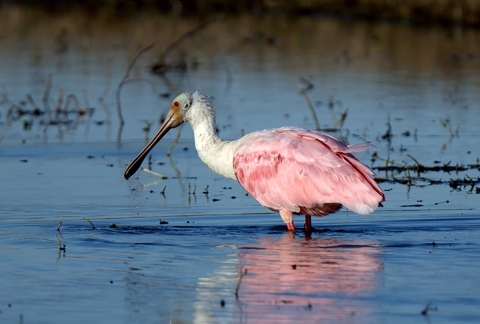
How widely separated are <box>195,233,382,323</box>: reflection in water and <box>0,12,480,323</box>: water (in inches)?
0.7

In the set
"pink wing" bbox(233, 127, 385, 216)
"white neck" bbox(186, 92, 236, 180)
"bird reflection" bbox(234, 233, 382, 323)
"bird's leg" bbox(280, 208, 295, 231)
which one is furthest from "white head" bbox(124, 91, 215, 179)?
"bird reflection" bbox(234, 233, 382, 323)

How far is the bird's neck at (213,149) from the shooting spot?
9.12m

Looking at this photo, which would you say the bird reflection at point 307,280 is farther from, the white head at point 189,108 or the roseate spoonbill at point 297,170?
the white head at point 189,108

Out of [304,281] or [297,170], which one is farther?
[297,170]

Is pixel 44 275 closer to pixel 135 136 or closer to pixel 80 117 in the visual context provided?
pixel 135 136

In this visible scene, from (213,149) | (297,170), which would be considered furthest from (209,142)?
(297,170)

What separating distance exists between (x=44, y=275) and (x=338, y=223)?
3028 millimetres

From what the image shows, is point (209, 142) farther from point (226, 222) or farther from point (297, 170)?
point (297, 170)

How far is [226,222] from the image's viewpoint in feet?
30.1

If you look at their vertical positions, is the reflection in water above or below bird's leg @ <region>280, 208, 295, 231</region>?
below

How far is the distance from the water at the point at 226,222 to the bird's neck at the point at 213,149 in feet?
1.54

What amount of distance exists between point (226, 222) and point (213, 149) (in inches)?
25.8

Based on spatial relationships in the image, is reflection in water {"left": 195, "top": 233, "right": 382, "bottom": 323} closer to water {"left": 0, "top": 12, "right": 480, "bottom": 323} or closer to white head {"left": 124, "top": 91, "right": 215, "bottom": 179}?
water {"left": 0, "top": 12, "right": 480, "bottom": 323}

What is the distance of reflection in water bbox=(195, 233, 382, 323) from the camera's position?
6.18m
